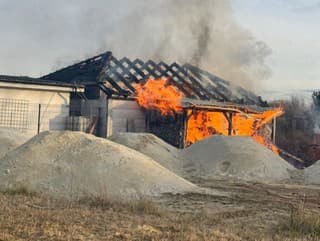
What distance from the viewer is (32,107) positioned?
24609 mm

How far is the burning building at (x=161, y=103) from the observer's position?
2633 cm

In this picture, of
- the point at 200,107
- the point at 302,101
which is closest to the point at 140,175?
the point at 200,107

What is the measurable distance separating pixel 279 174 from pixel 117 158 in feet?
29.5

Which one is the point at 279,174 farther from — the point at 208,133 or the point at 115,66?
the point at 115,66

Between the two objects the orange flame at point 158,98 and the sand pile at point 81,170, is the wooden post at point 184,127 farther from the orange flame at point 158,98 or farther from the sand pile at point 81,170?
the sand pile at point 81,170

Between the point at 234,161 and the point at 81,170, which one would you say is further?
the point at 234,161

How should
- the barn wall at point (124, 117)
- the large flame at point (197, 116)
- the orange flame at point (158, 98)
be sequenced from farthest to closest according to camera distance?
1. the large flame at point (197, 116)
2. the orange flame at point (158, 98)
3. the barn wall at point (124, 117)

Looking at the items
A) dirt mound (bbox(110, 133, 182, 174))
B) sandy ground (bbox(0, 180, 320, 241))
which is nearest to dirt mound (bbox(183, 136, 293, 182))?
dirt mound (bbox(110, 133, 182, 174))

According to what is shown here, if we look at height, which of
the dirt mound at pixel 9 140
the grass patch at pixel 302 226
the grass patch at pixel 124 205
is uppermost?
the dirt mound at pixel 9 140

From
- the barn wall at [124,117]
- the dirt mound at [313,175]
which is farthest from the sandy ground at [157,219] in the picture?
the barn wall at [124,117]

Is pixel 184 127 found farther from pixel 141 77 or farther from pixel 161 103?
pixel 141 77

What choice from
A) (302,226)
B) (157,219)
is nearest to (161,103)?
(157,219)

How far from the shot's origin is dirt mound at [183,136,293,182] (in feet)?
66.0

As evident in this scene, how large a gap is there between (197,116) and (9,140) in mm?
11620
